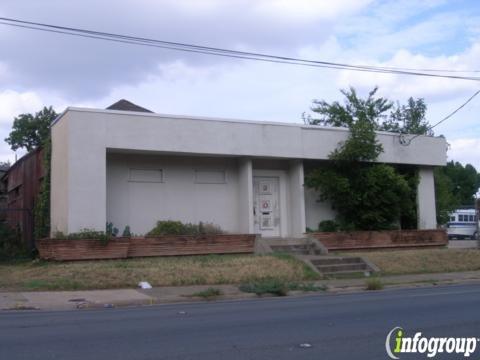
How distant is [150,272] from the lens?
17.9 metres

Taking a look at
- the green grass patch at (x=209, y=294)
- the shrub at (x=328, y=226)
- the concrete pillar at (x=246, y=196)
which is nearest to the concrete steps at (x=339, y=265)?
the concrete pillar at (x=246, y=196)

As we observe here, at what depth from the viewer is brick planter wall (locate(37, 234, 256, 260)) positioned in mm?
19125

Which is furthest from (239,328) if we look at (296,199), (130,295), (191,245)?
(296,199)

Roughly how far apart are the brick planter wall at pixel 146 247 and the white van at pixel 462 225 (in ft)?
107

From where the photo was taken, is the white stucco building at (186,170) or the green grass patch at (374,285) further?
the white stucco building at (186,170)

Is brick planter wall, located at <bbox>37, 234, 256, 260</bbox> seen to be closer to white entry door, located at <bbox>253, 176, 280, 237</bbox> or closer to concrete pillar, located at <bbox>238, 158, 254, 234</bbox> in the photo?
concrete pillar, located at <bbox>238, 158, 254, 234</bbox>

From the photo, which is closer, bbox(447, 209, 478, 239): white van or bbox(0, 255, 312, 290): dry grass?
bbox(0, 255, 312, 290): dry grass

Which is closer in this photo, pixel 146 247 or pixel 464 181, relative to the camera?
pixel 146 247

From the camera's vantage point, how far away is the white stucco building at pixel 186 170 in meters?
20.2

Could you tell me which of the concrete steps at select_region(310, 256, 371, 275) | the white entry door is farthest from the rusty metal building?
the concrete steps at select_region(310, 256, 371, 275)

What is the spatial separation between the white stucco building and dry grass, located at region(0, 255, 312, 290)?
208 centimetres

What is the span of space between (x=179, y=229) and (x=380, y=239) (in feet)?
26.7

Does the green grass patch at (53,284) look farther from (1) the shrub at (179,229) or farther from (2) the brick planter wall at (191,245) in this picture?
(1) the shrub at (179,229)

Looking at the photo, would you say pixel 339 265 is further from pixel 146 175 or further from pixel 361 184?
pixel 146 175
